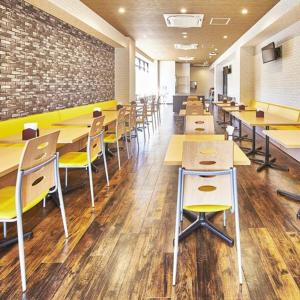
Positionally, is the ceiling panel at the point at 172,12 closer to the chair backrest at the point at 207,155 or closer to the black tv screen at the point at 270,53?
the black tv screen at the point at 270,53

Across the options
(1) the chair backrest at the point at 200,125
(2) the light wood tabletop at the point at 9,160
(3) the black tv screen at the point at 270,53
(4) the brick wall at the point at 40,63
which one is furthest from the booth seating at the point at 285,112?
(2) the light wood tabletop at the point at 9,160

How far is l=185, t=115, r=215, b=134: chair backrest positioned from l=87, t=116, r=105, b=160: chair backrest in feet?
3.33

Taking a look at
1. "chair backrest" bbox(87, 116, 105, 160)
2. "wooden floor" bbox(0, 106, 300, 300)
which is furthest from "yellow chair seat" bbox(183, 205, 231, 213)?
"chair backrest" bbox(87, 116, 105, 160)

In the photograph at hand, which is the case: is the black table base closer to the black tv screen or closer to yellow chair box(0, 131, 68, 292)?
yellow chair box(0, 131, 68, 292)

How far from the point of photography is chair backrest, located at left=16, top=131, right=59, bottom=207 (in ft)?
7.57

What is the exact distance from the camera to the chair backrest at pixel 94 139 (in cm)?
391

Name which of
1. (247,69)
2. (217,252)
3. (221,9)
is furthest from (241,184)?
(247,69)

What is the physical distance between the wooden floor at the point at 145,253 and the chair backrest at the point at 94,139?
58 centimetres

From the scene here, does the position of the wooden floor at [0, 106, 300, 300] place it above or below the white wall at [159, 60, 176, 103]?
below

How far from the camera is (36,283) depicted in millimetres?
2426

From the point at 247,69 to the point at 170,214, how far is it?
378 inches

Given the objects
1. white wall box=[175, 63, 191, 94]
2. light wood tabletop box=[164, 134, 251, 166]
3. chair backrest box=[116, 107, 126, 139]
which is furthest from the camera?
white wall box=[175, 63, 191, 94]

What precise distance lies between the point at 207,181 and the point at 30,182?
120 centimetres

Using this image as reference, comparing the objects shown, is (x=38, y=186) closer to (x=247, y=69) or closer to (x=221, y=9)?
(x=221, y=9)
